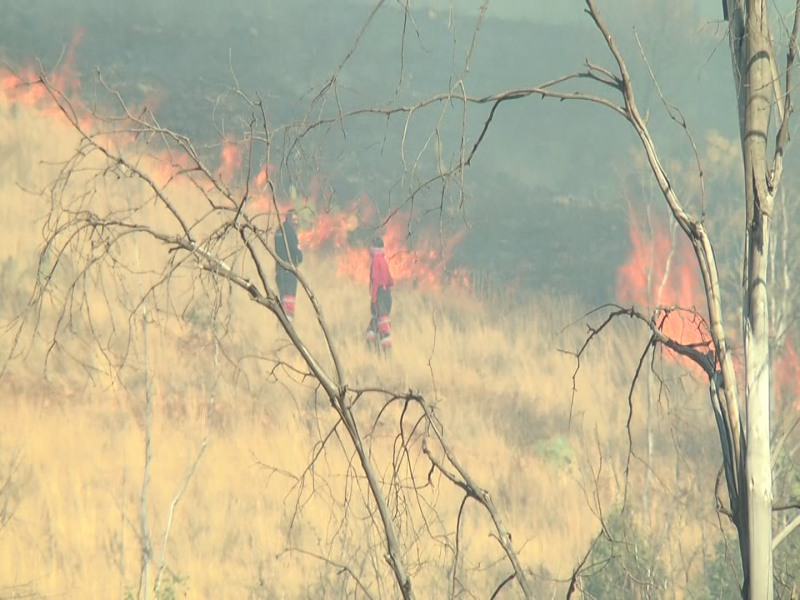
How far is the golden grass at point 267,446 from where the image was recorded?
13828 mm

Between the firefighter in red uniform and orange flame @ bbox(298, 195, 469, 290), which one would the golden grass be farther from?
orange flame @ bbox(298, 195, 469, 290)

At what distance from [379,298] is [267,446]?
145 inches

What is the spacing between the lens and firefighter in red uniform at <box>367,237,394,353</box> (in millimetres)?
18297

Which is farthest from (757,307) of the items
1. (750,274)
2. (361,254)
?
(361,254)

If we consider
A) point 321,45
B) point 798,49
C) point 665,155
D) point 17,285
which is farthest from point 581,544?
point 321,45

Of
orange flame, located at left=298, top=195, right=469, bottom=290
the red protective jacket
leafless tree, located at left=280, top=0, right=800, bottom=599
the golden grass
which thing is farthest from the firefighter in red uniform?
leafless tree, located at left=280, top=0, right=800, bottom=599

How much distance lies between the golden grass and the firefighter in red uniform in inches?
16.8

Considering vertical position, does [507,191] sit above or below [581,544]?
above

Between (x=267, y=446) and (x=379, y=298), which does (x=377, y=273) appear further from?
(x=267, y=446)

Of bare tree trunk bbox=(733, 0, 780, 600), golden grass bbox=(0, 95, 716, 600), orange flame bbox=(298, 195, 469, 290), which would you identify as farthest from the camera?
orange flame bbox=(298, 195, 469, 290)

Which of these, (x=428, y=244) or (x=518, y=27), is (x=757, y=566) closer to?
(x=428, y=244)

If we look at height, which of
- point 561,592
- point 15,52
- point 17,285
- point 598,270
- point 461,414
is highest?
point 15,52

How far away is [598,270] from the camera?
87.8ft

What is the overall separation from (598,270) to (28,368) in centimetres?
1465
